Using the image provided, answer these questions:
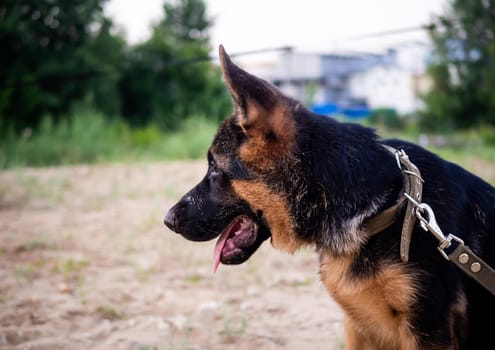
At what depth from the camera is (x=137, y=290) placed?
16.1 ft

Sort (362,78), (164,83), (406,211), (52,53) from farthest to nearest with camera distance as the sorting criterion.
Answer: (362,78) < (164,83) < (52,53) < (406,211)

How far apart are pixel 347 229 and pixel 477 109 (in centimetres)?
3252

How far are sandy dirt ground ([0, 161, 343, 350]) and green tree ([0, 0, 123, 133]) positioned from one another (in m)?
15.1

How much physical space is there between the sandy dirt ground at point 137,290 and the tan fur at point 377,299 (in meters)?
0.96

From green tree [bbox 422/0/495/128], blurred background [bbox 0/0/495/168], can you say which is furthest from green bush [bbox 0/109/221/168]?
green tree [bbox 422/0/495/128]

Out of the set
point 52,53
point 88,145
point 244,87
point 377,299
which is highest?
point 52,53

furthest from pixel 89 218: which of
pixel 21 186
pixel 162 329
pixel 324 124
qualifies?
pixel 324 124

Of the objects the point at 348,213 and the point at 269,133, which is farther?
the point at 269,133

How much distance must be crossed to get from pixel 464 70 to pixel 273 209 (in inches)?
1290

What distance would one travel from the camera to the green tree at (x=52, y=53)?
22.2 metres

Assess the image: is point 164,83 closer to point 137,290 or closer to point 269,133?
point 137,290

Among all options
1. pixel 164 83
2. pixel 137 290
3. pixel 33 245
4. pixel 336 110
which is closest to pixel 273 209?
pixel 137 290

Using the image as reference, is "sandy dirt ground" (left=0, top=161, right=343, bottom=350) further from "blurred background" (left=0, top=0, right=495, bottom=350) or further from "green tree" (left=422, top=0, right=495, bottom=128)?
"green tree" (left=422, top=0, right=495, bottom=128)

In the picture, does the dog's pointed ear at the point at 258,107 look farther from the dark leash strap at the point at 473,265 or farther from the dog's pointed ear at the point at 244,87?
the dark leash strap at the point at 473,265
